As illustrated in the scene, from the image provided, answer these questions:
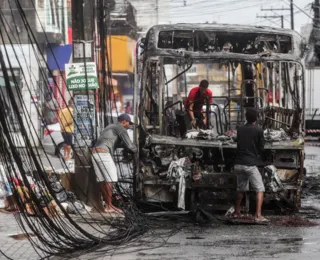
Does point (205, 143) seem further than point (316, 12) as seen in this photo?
No

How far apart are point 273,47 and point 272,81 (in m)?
1.01

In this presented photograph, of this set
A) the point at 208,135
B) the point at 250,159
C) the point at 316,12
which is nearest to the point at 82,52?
the point at 208,135

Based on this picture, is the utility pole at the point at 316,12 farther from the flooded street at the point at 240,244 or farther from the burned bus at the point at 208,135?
the flooded street at the point at 240,244

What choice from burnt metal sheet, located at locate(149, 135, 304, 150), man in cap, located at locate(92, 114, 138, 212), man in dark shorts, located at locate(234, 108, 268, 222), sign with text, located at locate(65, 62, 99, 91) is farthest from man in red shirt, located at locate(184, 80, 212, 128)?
man in dark shorts, located at locate(234, 108, 268, 222)

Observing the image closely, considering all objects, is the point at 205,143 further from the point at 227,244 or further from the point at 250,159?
the point at 227,244

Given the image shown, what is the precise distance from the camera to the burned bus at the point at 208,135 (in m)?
10.6

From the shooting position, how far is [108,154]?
11.1 metres

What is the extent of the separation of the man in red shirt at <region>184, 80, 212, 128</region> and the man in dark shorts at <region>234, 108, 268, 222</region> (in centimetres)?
206

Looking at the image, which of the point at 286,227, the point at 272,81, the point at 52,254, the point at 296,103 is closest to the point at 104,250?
the point at 52,254

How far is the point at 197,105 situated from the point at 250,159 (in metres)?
2.73

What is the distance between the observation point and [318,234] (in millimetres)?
9406

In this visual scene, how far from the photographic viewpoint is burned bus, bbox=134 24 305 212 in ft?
34.8

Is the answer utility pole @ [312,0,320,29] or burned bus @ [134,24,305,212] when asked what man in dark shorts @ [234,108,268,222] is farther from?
utility pole @ [312,0,320,29]

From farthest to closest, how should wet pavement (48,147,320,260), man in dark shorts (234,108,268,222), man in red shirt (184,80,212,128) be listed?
man in red shirt (184,80,212,128) < man in dark shorts (234,108,268,222) < wet pavement (48,147,320,260)
